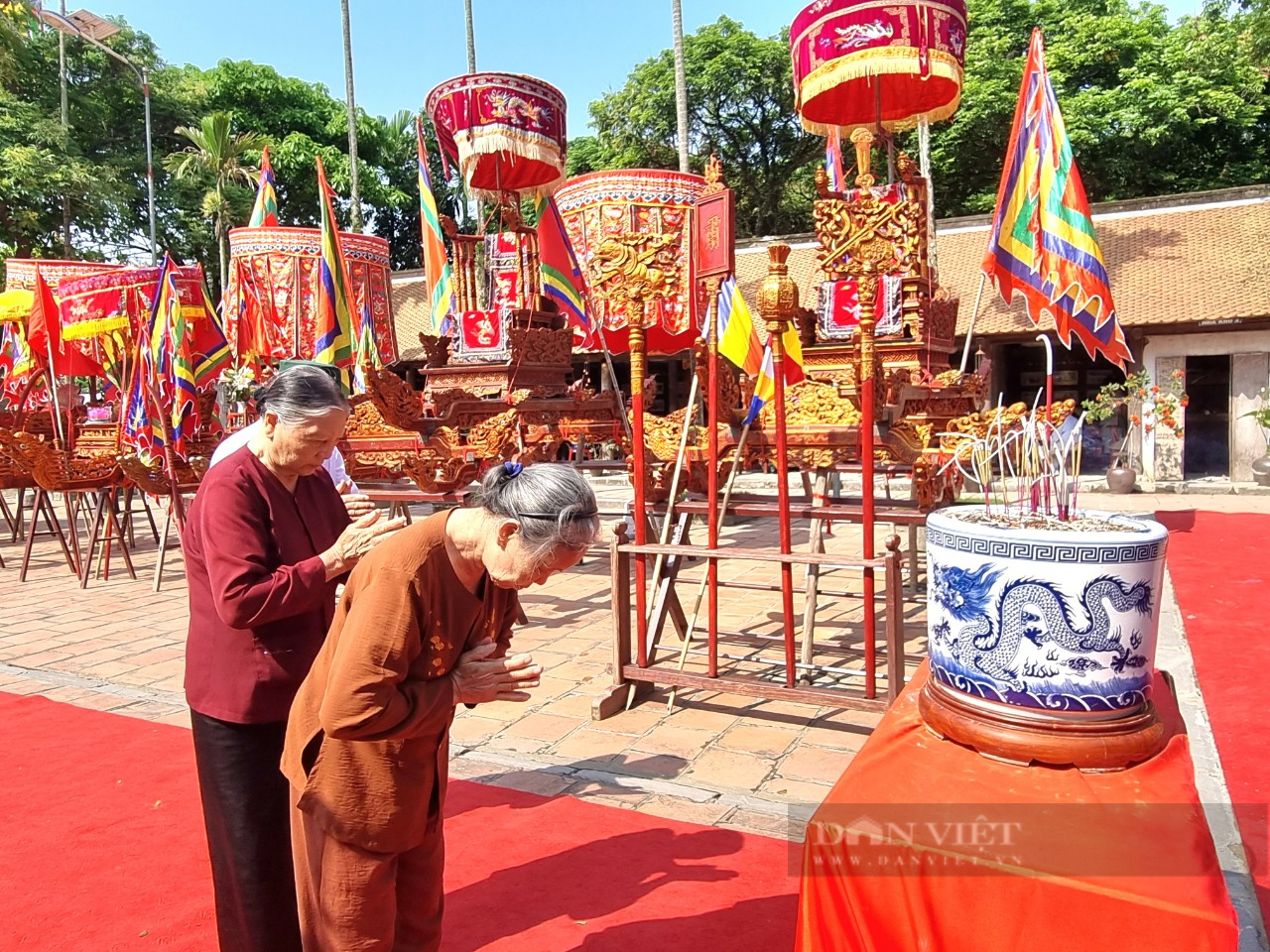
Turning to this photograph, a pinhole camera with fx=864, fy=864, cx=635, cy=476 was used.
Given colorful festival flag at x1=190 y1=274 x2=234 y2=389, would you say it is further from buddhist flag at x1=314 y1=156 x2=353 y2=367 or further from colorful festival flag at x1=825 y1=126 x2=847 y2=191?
colorful festival flag at x1=825 y1=126 x2=847 y2=191

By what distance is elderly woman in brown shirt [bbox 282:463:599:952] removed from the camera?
4.90 ft

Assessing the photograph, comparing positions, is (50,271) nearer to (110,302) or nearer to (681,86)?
(110,302)

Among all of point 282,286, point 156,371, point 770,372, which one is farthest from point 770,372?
point 282,286

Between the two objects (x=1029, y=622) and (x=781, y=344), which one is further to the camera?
(x=781, y=344)

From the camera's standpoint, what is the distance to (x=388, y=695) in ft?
4.85

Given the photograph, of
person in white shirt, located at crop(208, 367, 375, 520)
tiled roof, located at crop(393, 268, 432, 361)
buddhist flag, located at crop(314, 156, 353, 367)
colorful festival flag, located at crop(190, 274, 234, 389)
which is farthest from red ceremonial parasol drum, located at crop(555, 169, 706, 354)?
tiled roof, located at crop(393, 268, 432, 361)

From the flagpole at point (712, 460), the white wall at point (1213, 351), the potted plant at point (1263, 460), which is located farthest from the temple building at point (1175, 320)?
the flagpole at point (712, 460)

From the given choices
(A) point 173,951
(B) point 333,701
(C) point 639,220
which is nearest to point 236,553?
(B) point 333,701

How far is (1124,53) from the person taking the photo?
18203mm

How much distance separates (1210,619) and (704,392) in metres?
3.76

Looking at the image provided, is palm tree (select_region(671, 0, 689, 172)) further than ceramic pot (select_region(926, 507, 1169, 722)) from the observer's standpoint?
Yes

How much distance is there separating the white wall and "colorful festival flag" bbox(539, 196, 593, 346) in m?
10.8

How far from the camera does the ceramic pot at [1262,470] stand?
1285 cm

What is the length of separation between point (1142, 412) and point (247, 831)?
14.7 meters
